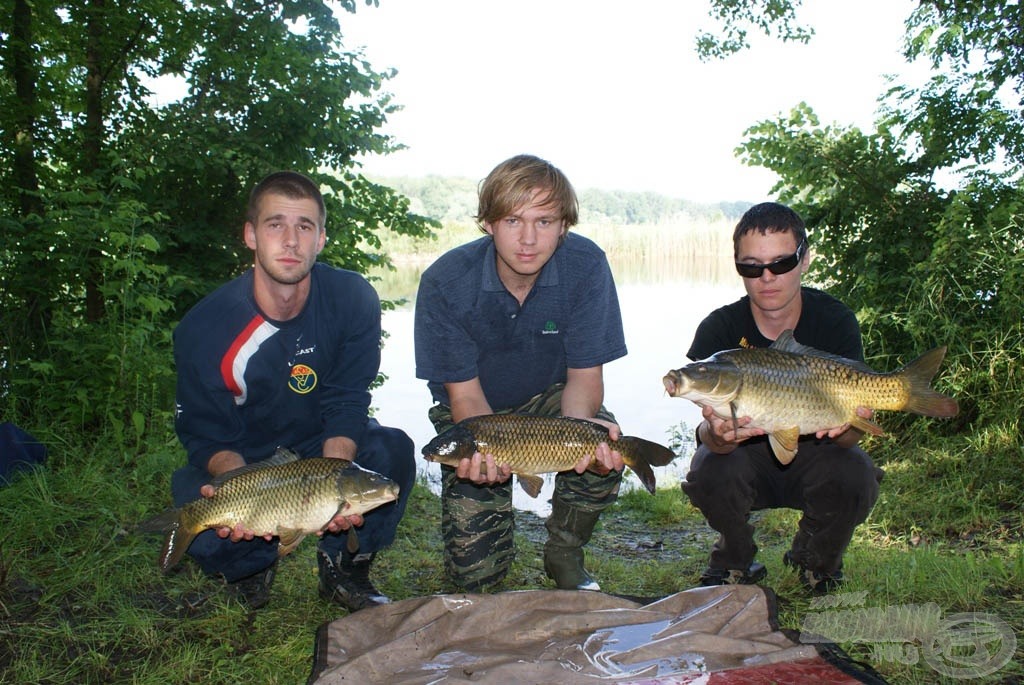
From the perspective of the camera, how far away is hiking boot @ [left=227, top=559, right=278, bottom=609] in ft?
8.05

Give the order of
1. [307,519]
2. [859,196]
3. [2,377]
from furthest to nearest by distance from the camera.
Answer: [859,196] → [2,377] → [307,519]

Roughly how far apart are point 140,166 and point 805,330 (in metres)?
3.78

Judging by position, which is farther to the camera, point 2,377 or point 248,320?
point 2,377

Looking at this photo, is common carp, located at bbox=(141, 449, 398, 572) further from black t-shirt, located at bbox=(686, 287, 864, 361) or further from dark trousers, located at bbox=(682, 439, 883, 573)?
black t-shirt, located at bbox=(686, 287, 864, 361)

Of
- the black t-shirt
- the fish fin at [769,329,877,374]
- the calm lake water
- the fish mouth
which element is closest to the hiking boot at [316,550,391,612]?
the fish mouth

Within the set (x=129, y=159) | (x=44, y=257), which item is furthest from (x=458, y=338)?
(x=129, y=159)

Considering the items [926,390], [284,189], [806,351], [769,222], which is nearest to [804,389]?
[806,351]

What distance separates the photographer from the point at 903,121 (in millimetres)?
4984

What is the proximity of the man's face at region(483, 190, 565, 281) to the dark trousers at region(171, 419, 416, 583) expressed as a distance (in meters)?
0.66

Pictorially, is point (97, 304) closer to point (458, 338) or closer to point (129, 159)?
point (129, 159)

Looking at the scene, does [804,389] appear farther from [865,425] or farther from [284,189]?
[284,189]

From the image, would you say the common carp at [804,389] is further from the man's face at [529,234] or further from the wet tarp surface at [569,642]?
the man's face at [529,234]

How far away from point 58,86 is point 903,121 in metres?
4.88

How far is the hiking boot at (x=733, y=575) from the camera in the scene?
256 cm
